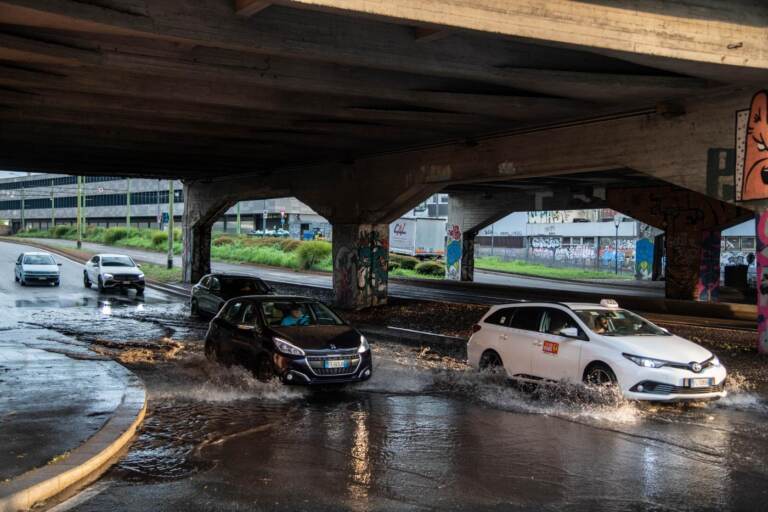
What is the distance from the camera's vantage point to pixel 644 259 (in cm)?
5084

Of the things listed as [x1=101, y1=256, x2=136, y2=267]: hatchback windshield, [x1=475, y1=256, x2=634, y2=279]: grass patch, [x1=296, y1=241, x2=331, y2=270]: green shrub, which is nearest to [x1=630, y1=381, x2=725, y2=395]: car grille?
[x1=101, y1=256, x2=136, y2=267]: hatchback windshield

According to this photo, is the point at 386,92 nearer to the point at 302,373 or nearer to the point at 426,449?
the point at 302,373

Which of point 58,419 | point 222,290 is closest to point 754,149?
point 58,419

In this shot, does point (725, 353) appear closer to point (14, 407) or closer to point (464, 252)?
point (14, 407)

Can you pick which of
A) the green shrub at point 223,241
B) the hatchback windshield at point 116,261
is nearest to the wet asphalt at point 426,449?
the hatchback windshield at point 116,261

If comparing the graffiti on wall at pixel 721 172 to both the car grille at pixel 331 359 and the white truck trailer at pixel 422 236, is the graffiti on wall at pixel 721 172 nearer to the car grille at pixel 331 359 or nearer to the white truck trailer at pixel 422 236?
the car grille at pixel 331 359

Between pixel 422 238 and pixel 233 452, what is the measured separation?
2124 inches

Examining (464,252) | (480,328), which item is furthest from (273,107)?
(464,252)

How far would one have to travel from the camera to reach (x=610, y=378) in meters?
10.7

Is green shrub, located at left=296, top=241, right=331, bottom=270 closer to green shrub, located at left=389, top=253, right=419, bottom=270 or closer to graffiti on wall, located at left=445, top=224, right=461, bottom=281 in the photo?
green shrub, located at left=389, top=253, right=419, bottom=270

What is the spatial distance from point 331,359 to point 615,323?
460 centimetres

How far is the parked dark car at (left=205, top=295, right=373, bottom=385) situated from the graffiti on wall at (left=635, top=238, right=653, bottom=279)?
137 feet

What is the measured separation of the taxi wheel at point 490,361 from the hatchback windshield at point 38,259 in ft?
92.9

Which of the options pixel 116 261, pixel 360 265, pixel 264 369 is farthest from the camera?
pixel 116 261
